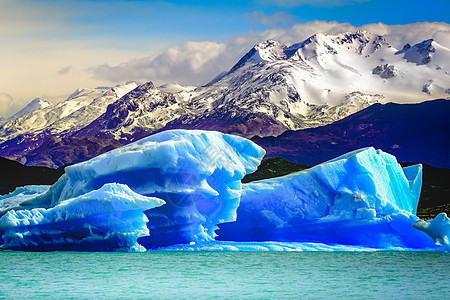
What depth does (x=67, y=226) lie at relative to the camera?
26.3m

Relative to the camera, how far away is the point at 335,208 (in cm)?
3092

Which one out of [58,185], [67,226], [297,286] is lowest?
[297,286]

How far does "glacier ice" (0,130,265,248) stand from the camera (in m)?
26.9

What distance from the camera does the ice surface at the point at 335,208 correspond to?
30484mm

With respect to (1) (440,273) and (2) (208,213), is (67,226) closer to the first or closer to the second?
(2) (208,213)

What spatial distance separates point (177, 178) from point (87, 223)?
13.4 feet

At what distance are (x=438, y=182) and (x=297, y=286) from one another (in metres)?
75.7

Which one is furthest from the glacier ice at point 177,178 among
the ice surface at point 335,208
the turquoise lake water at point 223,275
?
the ice surface at point 335,208

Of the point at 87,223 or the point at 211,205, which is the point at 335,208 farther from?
the point at 87,223

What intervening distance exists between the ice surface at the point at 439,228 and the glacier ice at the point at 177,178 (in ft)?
25.2

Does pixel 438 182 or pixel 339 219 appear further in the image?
pixel 438 182

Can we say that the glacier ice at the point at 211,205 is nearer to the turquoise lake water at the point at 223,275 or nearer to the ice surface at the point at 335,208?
the ice surface at the point at 335,208

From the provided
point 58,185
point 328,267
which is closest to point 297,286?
point 328,267

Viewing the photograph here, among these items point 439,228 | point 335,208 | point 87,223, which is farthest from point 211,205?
point 439,228
